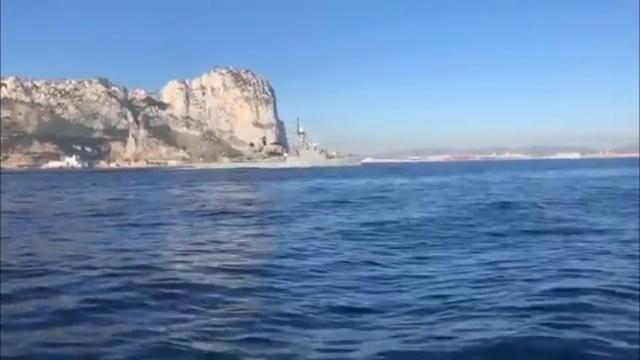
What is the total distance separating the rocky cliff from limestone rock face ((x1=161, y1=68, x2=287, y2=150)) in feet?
0.12

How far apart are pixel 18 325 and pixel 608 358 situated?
17.6 feet

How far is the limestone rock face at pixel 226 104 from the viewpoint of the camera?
24750 millimetres

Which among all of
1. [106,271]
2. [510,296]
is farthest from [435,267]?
[106,271]

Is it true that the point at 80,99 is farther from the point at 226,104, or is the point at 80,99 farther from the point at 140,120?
the point at 226,104

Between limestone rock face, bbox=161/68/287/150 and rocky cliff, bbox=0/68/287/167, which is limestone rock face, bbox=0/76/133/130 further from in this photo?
limestone rock face, bbox=161/68/287/150

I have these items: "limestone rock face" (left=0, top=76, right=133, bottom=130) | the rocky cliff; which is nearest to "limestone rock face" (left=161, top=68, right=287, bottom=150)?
the rocky cliff

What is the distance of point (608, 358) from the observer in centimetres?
568

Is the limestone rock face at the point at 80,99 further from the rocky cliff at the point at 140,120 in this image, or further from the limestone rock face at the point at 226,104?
the limestone rock face at the point at 226,104

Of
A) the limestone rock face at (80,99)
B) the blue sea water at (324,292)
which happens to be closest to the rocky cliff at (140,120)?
the limestone rock face at (80,99)

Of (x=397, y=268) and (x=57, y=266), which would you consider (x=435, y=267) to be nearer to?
(x=397, y=268)

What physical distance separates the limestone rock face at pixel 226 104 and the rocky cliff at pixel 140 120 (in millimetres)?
37

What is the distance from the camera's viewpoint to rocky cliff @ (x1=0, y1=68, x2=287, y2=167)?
1067 inches

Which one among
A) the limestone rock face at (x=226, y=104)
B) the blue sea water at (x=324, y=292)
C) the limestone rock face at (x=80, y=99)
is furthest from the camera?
the limestone rock face at (x=80, y=99)

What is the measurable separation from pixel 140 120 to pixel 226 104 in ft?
125
